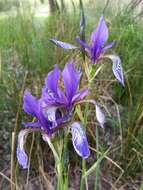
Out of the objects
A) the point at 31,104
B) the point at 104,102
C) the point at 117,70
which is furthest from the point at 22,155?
the point at 104,102

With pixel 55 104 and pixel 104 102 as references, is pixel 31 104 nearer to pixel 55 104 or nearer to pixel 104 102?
pixel 55 104

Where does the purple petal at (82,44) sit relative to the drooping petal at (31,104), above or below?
above

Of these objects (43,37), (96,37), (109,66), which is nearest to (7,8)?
(43,37)

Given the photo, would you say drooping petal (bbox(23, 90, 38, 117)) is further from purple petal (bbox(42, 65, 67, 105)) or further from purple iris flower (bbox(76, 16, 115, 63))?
purple iris flower (bbox(76, 16, 115, 63))

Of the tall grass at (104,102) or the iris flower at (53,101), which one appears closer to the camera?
the iris flower at (53,101)

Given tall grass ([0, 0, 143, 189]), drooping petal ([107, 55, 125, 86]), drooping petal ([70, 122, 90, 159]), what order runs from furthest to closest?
tall grass ([0, 0, 143, 189]), drooping petal ([107, 55, 125, 86]), drooping petal ([70, 122, 90, 159])

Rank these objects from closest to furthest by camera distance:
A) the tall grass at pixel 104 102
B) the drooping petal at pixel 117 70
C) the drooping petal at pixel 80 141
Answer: the drooping petal at pixel 80 141 < the drooping petal at pixel 117 70 < the tall grass at pixel 104 102

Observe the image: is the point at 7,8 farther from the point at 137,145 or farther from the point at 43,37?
the point at 137,145

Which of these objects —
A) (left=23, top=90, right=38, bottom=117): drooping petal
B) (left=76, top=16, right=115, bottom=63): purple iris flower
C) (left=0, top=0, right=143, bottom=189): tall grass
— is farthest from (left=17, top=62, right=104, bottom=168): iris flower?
(left=0, top=0, right=143, bottom=189): tall grass

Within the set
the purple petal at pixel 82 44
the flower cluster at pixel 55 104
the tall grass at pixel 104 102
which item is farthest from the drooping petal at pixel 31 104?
the tall grass at pixel 104 102

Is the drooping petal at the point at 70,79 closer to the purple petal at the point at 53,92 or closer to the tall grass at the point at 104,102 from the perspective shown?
the purple petal at the point at 53,92
